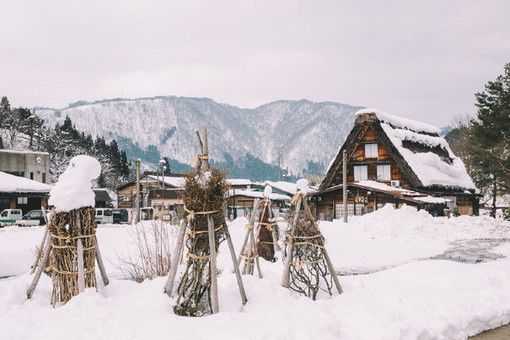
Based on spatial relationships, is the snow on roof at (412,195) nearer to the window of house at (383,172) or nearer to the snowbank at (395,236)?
the window of house at (383,172)

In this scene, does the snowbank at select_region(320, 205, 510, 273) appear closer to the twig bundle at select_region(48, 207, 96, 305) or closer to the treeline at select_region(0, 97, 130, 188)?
the twig bundle at select_region(48, 207, 96, 305)

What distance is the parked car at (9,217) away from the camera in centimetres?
3628

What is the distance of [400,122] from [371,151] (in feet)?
14.5

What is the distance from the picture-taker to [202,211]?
22.1 feet

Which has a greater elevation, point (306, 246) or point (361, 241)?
point (306, 246)

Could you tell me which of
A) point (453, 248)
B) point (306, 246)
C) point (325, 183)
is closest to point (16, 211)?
point (325, 183)

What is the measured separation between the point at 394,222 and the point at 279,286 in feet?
58.8

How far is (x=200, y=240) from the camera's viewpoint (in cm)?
684

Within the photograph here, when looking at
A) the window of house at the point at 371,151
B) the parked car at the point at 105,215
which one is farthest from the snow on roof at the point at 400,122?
the parked car at the point at 105,215

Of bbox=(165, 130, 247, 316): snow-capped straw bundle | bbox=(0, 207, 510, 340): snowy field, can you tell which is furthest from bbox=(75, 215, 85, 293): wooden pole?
bbox=(165, 130, 247, 316): snow-capped straw bundle

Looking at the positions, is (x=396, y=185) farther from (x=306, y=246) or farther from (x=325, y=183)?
(x=306, y=246)

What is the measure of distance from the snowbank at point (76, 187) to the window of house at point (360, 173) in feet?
114

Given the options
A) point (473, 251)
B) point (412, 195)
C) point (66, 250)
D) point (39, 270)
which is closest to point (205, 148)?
point (66, 250)

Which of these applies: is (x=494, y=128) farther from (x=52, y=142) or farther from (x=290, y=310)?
(x=52, y=142)
